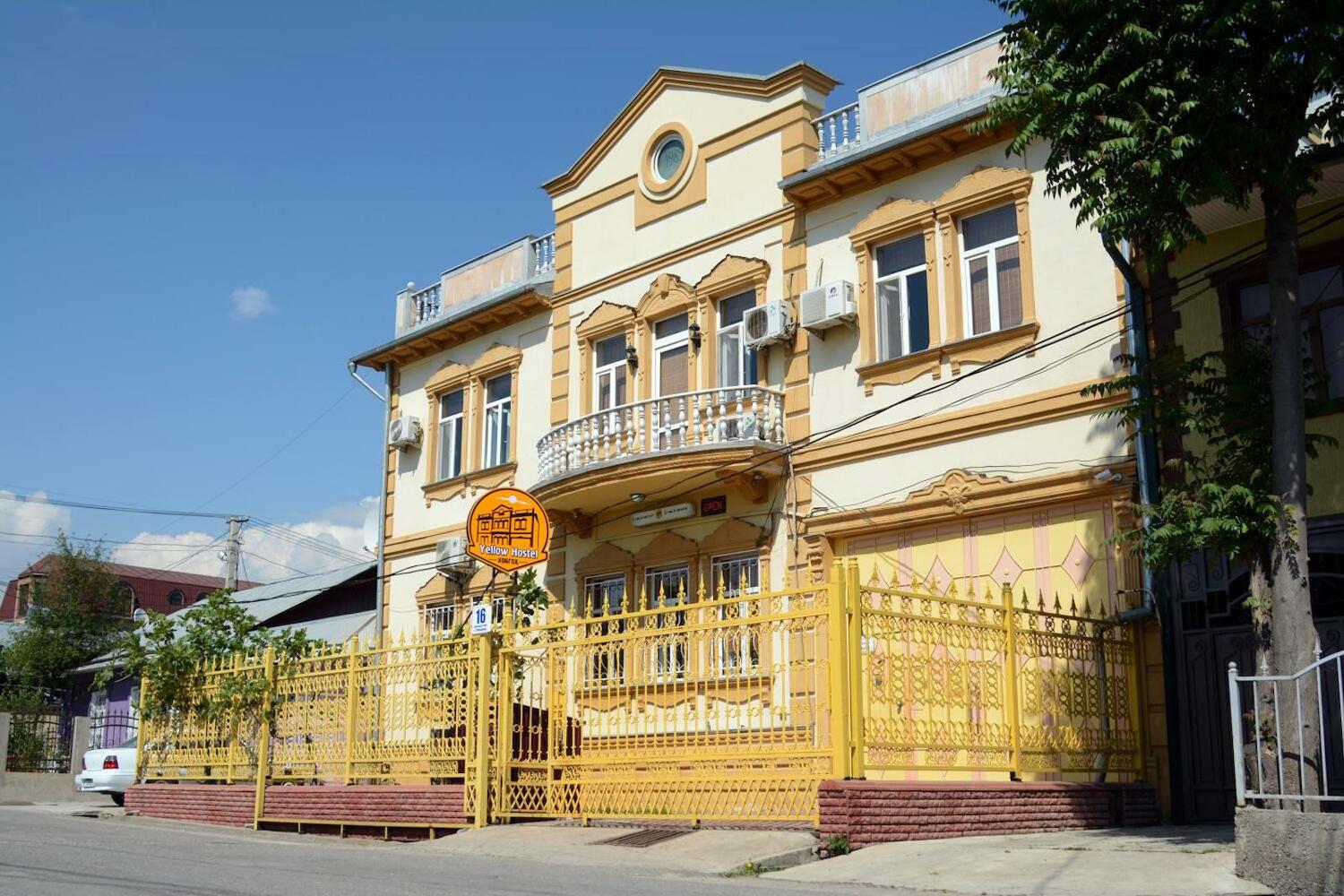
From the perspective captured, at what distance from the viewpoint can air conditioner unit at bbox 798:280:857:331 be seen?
57.4ft

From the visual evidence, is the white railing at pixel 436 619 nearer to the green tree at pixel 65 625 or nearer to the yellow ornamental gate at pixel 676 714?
the yellow ornamental gate at pixel 676 714

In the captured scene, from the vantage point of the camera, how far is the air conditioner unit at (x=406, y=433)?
24875 millimetres

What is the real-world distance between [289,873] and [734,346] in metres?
11.3

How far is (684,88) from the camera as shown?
20828 millimetres

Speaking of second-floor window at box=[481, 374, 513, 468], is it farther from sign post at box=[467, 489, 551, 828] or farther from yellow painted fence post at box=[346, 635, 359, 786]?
yellow painted fence post at box=[346, 635, 359, 786]

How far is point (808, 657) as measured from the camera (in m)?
11.7

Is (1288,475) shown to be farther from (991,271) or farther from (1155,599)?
(991,271)

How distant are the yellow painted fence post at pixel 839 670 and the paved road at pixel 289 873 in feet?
5.16

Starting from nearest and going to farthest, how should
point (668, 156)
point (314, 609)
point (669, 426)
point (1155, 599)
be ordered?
point (1155, 599) → point (669, 426) → point (668, 156) → point (314, 609)

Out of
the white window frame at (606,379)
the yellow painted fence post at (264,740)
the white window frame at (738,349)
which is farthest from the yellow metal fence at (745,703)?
the white window frame at (606,379)

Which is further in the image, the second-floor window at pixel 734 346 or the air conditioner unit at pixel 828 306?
the second-floor window at pixel 734 346

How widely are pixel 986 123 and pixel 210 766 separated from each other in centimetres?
1302

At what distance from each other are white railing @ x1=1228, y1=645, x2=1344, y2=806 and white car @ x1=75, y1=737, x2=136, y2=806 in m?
18.0

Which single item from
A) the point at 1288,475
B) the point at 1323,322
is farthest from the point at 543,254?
the point at 1288,475
